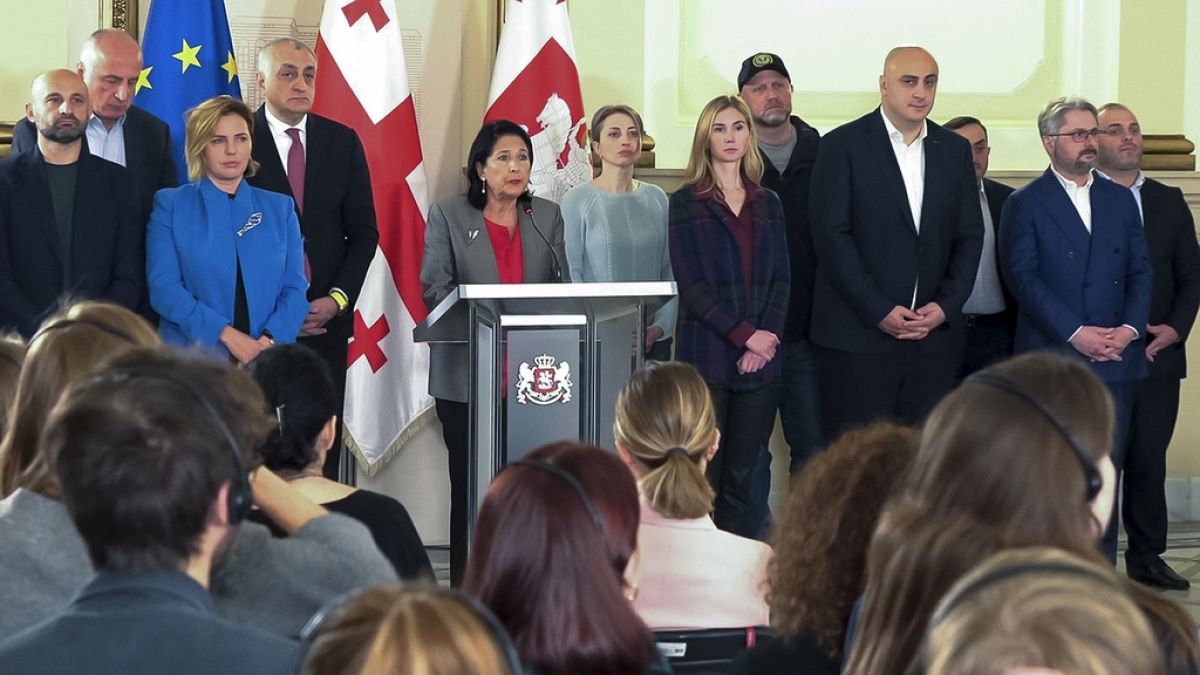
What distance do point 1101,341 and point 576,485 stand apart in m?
4.02

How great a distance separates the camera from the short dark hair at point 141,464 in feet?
4.66

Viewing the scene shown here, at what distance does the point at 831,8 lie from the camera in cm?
711

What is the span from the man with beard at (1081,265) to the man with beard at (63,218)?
9.72 ft

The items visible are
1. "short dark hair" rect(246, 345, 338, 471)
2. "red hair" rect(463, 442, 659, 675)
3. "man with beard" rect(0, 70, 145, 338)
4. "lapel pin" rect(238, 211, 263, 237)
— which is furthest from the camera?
"lapel pin" rect(238, 211, 263, 237)

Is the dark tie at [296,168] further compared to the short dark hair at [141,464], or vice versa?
the dark tie at [296,168]

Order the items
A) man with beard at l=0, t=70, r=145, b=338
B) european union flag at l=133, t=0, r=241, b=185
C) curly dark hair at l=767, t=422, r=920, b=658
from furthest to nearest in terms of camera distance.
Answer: european union flag at l=133, t=0, r=241, b=185
man with beard at l=0, t=70, r=145, b=338
curly dark hair at l=767, t=422, r=920, b=658

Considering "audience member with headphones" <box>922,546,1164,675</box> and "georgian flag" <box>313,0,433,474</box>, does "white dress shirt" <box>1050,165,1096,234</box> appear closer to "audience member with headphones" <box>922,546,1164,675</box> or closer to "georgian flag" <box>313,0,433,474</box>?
"georgian flag" <box>313,0,433,474</box>

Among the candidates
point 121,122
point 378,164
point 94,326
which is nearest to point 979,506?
point 94,326

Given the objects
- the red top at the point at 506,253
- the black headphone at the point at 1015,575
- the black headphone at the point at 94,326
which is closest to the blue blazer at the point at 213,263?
the red top at the point at 506,253

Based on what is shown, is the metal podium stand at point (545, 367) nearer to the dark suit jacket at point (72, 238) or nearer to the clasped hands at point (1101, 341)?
the dark suit jacket at point (72, 238)

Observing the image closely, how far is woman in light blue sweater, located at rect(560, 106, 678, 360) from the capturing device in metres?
5.31

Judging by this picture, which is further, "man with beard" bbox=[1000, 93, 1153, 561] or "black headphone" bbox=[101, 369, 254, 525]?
"man with beard" bbox=[1000, 93, 1153, 561]

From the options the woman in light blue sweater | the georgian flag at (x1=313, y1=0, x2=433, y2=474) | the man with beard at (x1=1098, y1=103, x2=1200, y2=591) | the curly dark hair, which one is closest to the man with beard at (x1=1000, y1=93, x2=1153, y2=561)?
the man with beard at (x1=1098, y1=103, x2=1200, y2=591)

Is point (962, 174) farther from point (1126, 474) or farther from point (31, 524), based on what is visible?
point (31, 524)
